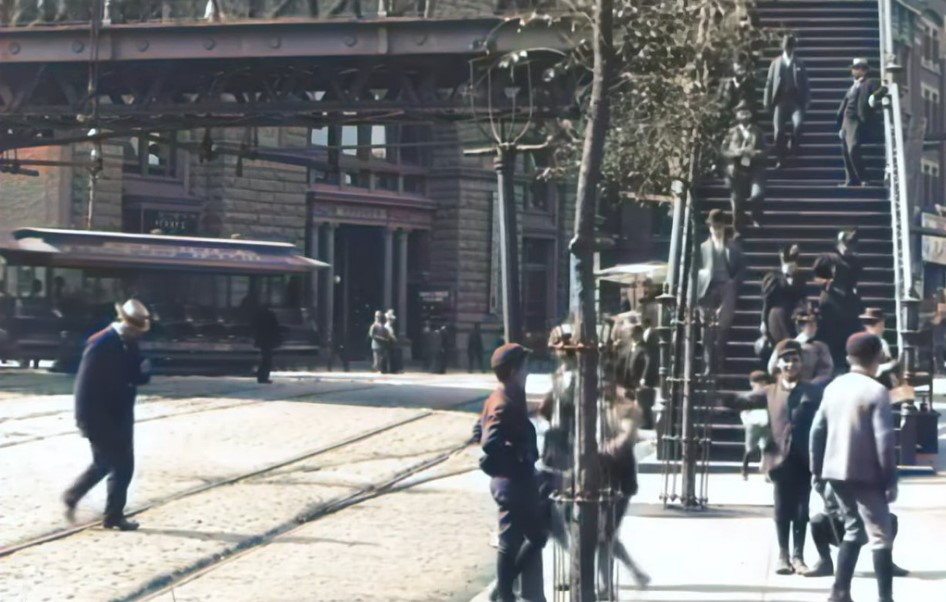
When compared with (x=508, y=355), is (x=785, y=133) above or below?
above

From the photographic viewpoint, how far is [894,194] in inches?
867

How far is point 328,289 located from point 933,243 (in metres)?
21.9

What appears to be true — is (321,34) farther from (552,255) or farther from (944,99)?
(944,99)

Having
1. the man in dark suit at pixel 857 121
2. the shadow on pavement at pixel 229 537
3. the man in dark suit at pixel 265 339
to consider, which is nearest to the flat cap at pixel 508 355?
the shadow on pavement at pixel 229 537

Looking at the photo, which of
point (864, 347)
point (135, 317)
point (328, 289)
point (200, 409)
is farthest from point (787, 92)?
point (328, 289)

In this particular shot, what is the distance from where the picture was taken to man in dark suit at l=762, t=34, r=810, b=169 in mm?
23016

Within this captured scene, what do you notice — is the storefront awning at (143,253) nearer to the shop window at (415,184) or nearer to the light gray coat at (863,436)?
the shop window at (415,184)

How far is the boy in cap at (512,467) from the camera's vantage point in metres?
10.0

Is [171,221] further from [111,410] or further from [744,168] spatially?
[111,410]

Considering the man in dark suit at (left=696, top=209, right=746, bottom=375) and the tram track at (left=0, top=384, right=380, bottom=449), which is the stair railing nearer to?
the man in dark suit at (left=696, top=209, right=746, bottom=375)

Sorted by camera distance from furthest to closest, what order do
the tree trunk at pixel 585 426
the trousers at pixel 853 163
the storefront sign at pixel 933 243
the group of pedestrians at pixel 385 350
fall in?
the storefront sign at pixel 933 243
the group of pedestrians at pixel 385 350
the trousers at pixel 853 163
the tree trunk at pixel 585 426

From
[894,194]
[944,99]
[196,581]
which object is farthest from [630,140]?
[944,99]

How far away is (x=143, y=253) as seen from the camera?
38312mm

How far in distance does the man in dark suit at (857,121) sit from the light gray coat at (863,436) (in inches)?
534
